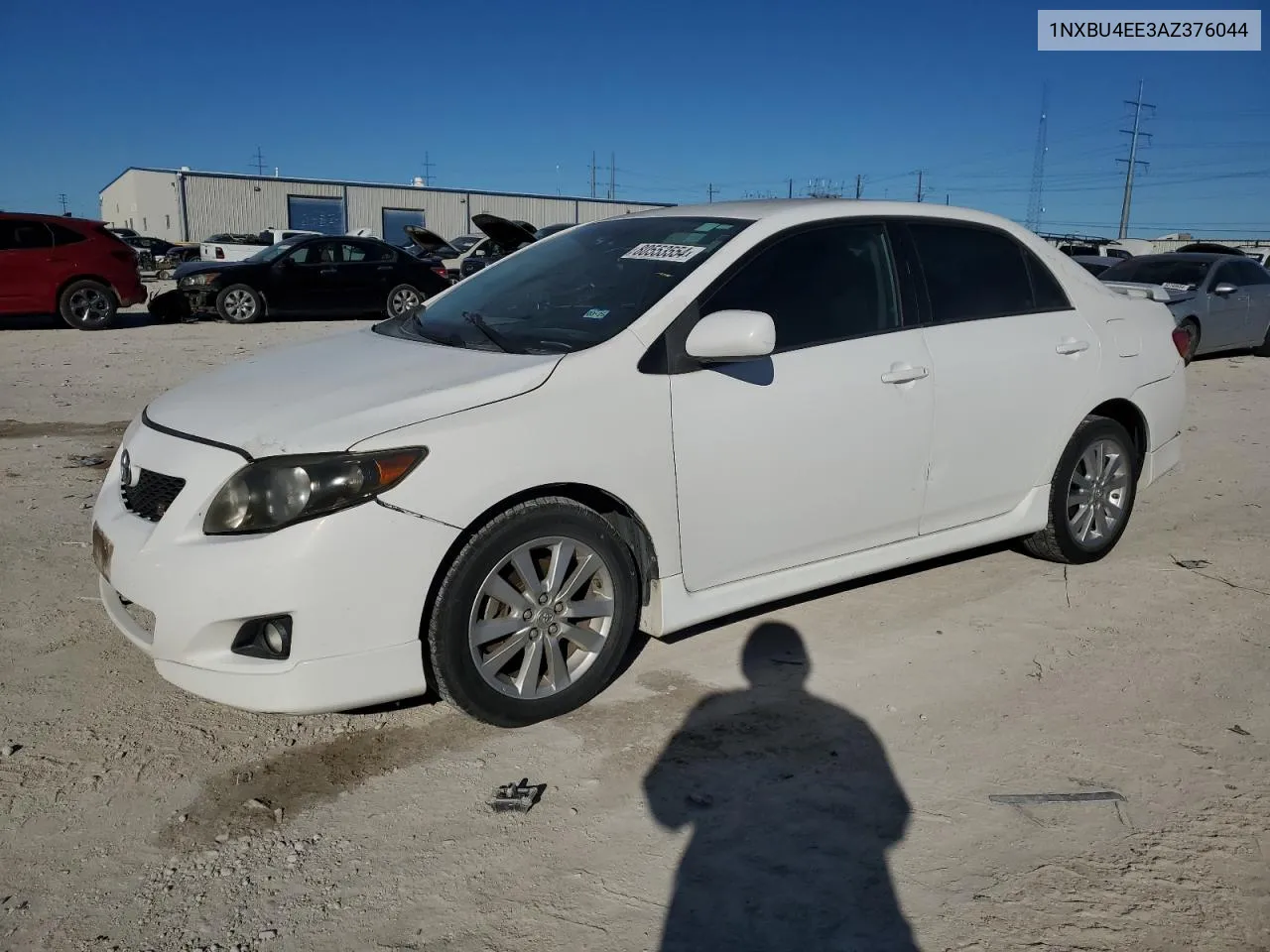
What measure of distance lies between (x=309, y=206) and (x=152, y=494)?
56.4m

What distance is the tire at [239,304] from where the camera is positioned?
16.1 m

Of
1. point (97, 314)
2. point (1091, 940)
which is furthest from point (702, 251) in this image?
Result: point (97, 314)

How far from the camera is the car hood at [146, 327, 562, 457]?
3012mm

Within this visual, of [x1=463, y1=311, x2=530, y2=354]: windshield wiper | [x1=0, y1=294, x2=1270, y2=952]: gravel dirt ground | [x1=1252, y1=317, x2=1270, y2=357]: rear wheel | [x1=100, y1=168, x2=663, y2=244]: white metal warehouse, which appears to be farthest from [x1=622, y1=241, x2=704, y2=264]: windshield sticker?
[x1=100, y1=168, x2=663, y2=244]: white metal warehouse

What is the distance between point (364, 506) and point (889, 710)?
6.35 ft

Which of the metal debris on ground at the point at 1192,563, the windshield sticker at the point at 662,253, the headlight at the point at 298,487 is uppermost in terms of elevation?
the windshield sticker at the point at 662,253

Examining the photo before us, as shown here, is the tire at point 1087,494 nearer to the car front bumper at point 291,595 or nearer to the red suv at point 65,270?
the car front bumper at point 291,595

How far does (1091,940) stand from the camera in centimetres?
239

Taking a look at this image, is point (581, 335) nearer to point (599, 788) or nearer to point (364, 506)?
point (364, 506)

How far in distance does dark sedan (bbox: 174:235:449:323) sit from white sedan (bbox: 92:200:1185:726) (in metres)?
13.0

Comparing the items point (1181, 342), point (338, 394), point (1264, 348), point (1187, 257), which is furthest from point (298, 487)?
point (1264, 348)

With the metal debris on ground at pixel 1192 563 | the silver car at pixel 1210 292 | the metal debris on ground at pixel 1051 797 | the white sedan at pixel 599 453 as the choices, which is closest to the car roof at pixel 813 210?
the white sedan at pixel 599 453

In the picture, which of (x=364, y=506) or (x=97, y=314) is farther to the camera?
(x=97, y=314)

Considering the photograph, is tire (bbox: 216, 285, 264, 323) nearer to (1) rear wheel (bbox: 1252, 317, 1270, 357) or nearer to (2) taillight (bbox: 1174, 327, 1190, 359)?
(2) taillight (bbox: 1174, 327, 1190, 359)
